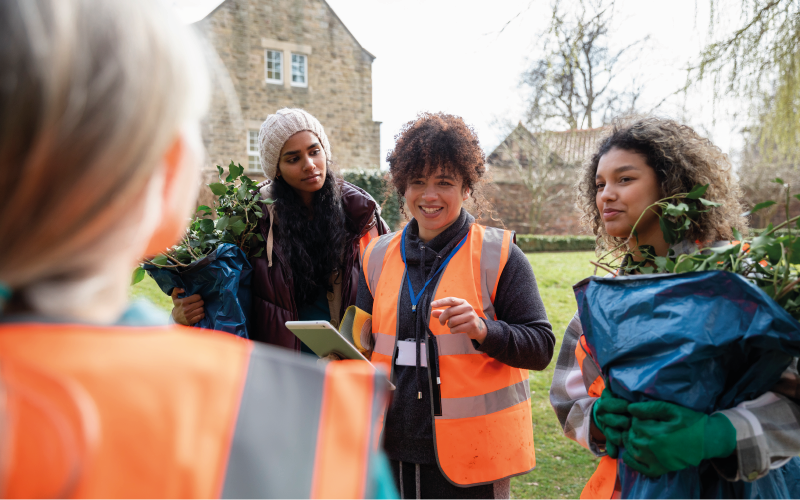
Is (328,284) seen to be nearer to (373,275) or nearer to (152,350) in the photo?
(373,275)

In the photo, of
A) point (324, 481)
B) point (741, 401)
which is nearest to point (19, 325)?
point (324, 481)

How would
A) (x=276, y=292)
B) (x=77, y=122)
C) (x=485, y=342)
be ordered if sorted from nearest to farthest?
1. (x=77, y=122)
2. (x=485, y=342)
3. (x=276, y=292)

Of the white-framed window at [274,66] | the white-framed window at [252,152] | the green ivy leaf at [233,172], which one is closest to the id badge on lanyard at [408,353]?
the green ivy leaf at [233,172]

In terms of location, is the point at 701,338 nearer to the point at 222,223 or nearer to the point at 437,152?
the point at 437,152

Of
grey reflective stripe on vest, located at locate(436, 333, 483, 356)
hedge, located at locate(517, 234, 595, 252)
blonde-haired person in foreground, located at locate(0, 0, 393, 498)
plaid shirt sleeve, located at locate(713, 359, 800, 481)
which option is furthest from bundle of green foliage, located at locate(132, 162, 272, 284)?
hedge, located at locate(517, 234, 595, 252)

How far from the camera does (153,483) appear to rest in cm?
56

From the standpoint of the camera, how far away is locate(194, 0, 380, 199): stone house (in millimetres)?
19094

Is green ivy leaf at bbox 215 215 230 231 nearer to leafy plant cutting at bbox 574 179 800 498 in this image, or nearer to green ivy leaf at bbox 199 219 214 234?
green ivy leaf at bbox 199 219 214 234

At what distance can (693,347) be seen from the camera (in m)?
1.40

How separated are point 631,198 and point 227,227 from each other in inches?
80.4

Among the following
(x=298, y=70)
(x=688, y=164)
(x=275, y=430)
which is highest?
(x=298, y=70)

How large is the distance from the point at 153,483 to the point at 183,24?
1.84 ft

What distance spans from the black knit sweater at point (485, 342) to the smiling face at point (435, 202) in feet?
0.49

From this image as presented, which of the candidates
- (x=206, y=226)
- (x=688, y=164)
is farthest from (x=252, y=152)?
(x=688, y=164)
